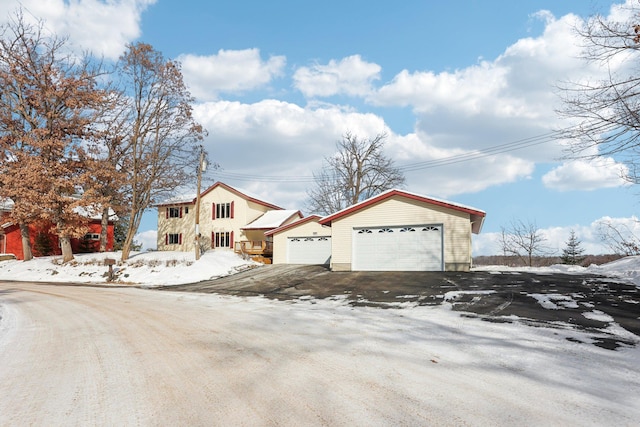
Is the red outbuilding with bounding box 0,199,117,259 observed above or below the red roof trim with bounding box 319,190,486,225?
below

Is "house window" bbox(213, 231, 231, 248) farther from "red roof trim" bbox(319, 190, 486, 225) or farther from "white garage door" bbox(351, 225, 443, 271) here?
"white garage door" bbox(351, 225, 443, 271)

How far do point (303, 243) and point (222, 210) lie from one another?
13.0m

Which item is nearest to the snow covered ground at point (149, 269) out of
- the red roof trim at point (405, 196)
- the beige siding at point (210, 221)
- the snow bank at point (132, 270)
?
the snow bank at point (132, 270)

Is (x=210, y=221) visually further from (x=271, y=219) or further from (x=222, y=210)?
(x=271, y=219)

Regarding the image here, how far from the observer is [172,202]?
39.0 metres

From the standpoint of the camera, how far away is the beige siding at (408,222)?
18641 mm

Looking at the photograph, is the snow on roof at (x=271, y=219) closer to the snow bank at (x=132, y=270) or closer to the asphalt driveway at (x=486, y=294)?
the snow bank at (x=132, y=270)

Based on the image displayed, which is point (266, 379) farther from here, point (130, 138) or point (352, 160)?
point (352, 160)

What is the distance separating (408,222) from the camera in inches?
789

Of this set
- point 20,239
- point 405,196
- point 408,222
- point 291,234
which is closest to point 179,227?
point 20,239

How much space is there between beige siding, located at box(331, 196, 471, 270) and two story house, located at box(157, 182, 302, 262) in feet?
44.1

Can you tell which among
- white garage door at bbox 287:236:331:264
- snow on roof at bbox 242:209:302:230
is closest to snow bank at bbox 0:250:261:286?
white garage door at bbox 287:236:331:264

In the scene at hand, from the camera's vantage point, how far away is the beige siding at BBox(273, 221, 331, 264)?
27609mm

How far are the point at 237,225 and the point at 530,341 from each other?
32.0 metres
